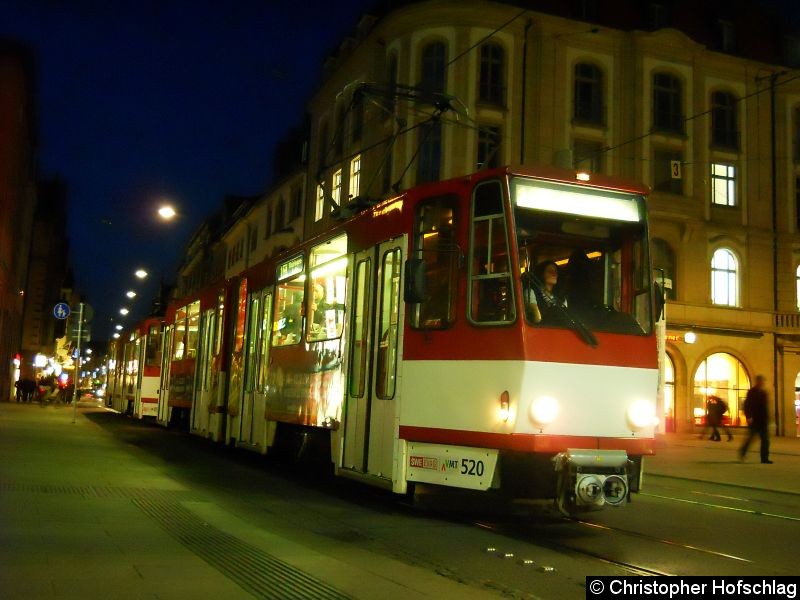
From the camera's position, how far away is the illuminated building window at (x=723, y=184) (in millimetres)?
34875

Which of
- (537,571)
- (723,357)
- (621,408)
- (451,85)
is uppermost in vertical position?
(451,85)

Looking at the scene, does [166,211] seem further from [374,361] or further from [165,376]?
[374,361]

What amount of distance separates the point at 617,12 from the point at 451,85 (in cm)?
811

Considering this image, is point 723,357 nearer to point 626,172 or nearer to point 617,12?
point 626,172

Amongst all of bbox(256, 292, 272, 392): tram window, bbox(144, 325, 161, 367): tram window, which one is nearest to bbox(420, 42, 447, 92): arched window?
bbox(144, 325, 161, 367): tram window

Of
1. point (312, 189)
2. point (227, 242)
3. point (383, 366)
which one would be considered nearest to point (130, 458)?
point (383, 366)

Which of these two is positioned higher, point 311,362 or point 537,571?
point 311,362

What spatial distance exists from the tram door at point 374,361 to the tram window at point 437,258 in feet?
0.99

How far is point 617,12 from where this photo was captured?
114 ft

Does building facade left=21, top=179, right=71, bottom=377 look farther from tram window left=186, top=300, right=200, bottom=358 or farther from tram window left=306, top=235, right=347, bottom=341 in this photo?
tram window left=306, top=235, right=347, bottom=341

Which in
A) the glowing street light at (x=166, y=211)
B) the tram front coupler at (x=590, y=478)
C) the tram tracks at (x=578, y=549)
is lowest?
the tram tracks at (x=578, y=549)

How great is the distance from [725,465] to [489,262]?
1204cm

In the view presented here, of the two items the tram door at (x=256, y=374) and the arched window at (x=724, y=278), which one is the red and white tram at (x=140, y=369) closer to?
the tram door at (x=256, y=374)

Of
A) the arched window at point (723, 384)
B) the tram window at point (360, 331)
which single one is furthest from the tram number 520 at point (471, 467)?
the arched window at point (723, 384)
